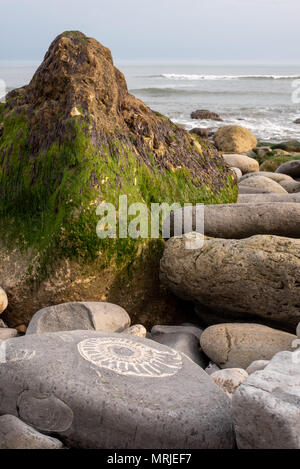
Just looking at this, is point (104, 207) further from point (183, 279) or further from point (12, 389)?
point (12, 389)

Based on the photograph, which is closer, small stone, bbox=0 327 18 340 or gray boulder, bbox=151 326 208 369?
gray boulder, bbox=151 326 208 369

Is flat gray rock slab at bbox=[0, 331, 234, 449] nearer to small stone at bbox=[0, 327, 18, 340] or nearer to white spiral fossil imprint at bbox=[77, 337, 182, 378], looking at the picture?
white spiral fossil imprint at bbox=[77, 337, 182, 378]

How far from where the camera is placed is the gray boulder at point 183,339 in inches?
136

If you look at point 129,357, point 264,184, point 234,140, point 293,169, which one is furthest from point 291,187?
→ point 234,140

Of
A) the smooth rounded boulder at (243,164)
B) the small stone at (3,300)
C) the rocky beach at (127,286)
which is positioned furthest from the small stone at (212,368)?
the smooth rounded boulder at (243,164)

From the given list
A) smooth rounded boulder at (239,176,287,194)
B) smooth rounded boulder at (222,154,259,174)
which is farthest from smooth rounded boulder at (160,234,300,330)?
smooth rounded boulder at (222,154,259,174)

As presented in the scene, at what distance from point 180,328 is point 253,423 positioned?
1896 mm

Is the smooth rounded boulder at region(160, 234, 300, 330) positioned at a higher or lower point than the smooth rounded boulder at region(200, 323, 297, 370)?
higher

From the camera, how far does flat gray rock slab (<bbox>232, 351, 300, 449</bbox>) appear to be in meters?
1.90

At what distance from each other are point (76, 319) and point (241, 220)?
1608 mm

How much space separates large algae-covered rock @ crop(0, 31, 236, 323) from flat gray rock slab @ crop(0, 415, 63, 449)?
5.70 ft

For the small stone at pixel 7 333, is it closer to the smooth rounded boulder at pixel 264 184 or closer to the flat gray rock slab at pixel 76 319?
the flat gray rock slab at pixel 76 319

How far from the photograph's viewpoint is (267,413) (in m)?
1.92

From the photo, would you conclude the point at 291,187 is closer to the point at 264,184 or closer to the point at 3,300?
the point at 264,184
